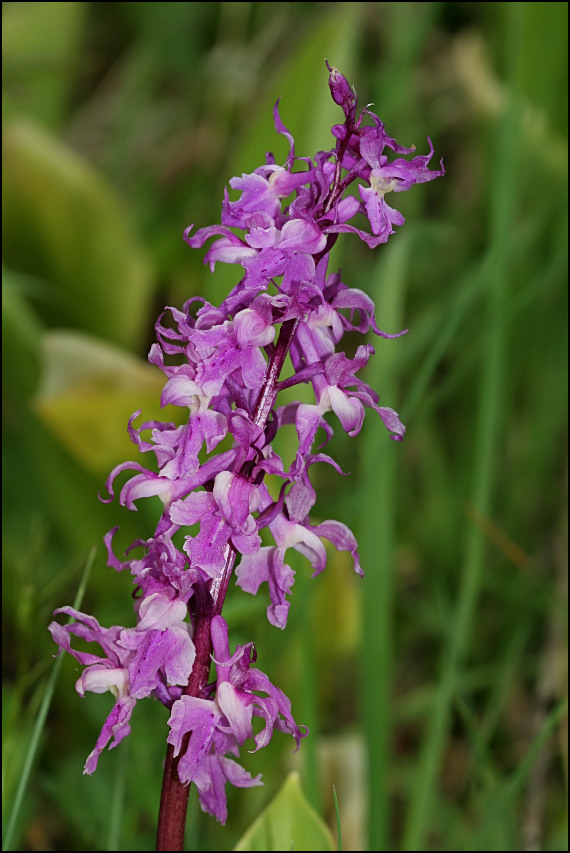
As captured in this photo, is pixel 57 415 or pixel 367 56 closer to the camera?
pixel 57 415

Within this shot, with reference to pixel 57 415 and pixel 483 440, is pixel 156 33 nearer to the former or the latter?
pixel 57 415

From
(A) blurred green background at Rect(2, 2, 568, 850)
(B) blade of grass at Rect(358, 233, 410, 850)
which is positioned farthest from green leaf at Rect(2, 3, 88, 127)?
(B) blade of grass at Rect(358, 233, 410, 850)

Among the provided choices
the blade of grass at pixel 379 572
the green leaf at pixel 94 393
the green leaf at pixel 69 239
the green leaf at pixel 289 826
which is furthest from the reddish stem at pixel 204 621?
the green leaf at pixel 69 239

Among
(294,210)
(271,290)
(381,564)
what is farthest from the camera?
(381,564)

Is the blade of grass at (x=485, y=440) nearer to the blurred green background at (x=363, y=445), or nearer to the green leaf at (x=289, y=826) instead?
the blurred green background at (x=363, y=445)

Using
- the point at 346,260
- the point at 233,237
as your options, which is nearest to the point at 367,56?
the point at 346,260

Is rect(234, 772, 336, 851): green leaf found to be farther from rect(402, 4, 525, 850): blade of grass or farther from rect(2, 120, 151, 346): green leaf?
rect(2, 120, 151, 346): green leaf
